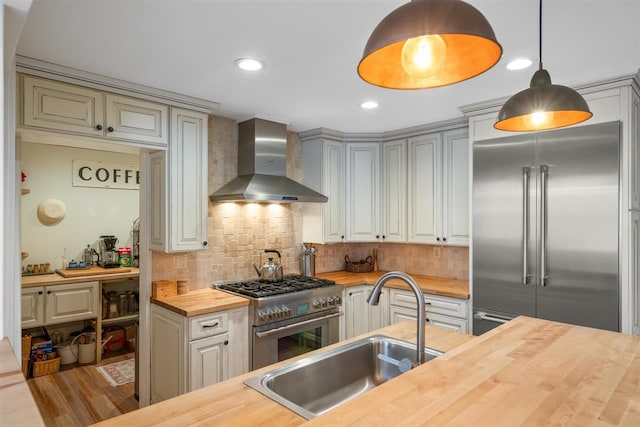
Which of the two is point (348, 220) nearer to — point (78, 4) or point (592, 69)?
point (592, 69)

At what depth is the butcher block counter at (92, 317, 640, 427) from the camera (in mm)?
946

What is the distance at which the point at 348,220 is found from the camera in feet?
13.2

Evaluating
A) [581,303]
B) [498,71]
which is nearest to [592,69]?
[498,71]

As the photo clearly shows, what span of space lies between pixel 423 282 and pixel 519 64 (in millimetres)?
2089

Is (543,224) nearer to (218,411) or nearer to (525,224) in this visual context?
(525,224)

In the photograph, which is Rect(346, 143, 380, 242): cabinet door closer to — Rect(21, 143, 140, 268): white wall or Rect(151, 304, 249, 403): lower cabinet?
Rect(151, 304, 249, 403): lower cabinet

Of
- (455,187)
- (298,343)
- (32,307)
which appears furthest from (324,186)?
(32,307)

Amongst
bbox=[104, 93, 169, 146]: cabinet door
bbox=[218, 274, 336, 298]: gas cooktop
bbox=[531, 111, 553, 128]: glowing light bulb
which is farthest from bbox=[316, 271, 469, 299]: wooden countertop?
bbox=[104, 93, 169, 146]: cabinet door

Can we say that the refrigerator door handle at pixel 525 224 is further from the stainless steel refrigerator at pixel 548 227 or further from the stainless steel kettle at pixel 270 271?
the stainless steel kettle at pixel 270 271

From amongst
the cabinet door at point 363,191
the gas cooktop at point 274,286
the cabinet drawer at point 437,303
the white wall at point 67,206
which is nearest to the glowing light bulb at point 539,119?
the cabinet drawer at point 437,303

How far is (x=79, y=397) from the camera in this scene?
3.26m

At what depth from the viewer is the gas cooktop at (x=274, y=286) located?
118 inches

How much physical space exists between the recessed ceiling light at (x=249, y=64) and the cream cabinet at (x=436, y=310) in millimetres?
2101

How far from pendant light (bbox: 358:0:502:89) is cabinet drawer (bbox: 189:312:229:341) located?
6.89 feet
